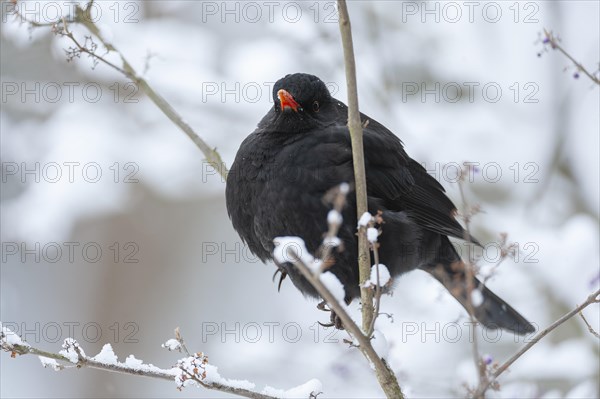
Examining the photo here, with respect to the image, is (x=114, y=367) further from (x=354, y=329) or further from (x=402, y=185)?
(x=402, y=185)

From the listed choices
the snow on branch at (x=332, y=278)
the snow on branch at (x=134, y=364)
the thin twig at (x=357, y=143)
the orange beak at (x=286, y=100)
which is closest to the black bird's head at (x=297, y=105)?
the orange beak at (x=286, y=100)

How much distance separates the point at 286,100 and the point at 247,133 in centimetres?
374

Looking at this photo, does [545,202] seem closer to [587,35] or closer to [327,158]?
[587,35]

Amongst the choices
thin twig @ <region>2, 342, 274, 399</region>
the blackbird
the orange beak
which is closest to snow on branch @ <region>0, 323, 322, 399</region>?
thin twig @ <region>2, 342, 274, 399</region>

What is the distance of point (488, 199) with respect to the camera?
690 centimetres

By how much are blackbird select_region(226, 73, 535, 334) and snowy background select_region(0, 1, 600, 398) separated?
1.36 metres

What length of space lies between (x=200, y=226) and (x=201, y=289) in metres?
0.87

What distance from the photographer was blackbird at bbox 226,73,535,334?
12.2ft

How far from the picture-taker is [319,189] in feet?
12.2

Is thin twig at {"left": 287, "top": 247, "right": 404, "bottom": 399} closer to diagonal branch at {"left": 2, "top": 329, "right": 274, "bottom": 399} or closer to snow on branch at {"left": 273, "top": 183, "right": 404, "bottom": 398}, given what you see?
snow on branch at {"left": 273, "top": 183, "right": 404, "bottom": 398}

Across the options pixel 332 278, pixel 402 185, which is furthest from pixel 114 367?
pixel 402 185

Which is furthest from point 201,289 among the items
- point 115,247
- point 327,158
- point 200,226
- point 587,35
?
point 327,158

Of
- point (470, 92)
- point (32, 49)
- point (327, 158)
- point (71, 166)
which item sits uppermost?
point (32, 49)

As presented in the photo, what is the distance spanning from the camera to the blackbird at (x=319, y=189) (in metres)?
3.71
